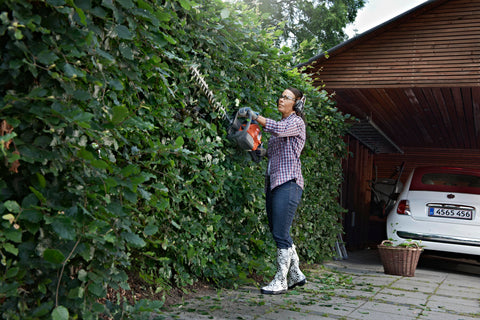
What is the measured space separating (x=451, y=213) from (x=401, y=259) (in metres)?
1.45

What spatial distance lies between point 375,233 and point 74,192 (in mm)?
12355

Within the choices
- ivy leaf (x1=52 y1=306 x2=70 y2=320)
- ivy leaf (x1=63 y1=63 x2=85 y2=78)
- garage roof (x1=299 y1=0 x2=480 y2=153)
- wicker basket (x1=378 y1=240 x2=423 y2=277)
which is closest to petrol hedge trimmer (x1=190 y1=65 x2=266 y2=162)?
ivy leaf (x1=63 y1=63 x2=85 y2=78)

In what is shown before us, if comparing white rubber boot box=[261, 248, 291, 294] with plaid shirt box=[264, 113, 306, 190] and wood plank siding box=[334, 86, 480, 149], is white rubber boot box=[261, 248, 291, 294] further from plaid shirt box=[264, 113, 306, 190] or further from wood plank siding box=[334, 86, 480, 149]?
wood plank siding box=[334, 86, 480, 149]

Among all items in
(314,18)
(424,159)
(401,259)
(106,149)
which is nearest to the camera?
(106,149)

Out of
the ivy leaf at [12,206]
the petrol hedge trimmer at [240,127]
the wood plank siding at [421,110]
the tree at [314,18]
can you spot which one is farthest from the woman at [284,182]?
the tree at [314,18]

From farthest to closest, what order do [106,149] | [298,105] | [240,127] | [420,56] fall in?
1. [420,56]
2. [298,105]
3. [240,127]
4. [106,149]

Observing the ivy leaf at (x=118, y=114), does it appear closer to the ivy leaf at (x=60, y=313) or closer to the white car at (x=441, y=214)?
the ivy leaf at (x=60, y=313)

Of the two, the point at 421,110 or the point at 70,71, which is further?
the point at 421,110

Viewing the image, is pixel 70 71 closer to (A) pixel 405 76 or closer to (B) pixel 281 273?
(B) pixel 281 273

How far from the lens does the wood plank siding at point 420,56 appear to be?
7.11 metres

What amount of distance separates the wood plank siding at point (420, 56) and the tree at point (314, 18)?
1719 centimetres

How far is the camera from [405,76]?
7.41 metres

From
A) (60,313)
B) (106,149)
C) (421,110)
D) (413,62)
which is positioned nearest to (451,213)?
(413,62)

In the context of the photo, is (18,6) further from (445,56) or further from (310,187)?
(445,56)
